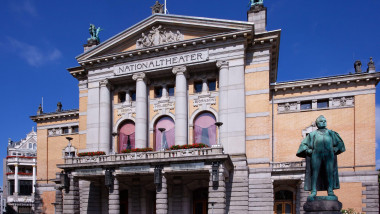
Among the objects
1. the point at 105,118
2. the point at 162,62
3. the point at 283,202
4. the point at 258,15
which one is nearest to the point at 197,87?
the point at 162,62

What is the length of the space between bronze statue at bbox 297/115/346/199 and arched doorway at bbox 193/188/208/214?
2059cm

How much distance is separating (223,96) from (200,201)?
10.1 meters

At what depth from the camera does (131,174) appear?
2925cm

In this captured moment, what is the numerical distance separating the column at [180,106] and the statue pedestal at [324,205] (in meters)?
21.1

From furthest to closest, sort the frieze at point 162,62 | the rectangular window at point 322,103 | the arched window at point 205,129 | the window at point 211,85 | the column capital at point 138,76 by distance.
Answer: the column capital at point 138,76 → the window at point 211,85 → the rectangular window at point 322,103 → the frieze at point 162,62 → the arched window at point 205,129

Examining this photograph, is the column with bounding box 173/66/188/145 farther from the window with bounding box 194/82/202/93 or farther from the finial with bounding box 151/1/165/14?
the finial with bounding box 151/1/165/14

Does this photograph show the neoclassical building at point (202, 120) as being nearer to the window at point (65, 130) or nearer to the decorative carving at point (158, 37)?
the decorative carving at point (158, 37)

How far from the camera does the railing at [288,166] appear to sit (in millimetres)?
31453

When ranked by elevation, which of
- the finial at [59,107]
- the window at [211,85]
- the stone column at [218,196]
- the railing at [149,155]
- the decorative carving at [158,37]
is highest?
the decorative carving at [158,37]

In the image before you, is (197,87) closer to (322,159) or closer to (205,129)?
(205,129)

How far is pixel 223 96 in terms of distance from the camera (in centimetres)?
3241

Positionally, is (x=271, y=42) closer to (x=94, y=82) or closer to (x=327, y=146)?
(x=94, y=82)

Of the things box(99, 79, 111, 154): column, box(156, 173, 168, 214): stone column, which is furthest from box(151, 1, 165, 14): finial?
box(156, 173, 168, 214): stone column

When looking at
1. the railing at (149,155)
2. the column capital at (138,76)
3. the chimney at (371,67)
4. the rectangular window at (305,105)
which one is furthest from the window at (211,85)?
the chimney at (371,67)
